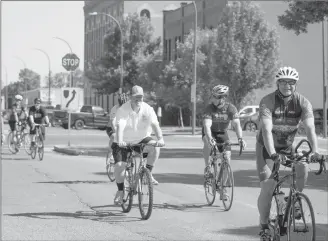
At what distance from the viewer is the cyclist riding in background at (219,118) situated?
36.5ft

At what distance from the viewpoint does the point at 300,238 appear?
6594mm

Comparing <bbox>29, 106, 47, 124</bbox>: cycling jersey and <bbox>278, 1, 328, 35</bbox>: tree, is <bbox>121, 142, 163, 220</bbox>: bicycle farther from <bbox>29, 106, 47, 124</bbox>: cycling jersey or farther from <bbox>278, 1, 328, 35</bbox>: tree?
<bbox>278, 1, 328, 35</bbox>: tree

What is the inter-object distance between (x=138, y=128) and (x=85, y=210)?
145 cm

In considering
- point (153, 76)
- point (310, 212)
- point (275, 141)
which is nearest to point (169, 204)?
point (275, 141)

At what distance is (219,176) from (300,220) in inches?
187

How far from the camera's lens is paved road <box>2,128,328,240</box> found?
354 inches

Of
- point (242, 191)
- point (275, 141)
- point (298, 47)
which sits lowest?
point (242, 191)

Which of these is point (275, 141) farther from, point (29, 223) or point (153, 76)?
point (153, 76)

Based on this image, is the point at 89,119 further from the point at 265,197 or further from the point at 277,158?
the point at 277,158

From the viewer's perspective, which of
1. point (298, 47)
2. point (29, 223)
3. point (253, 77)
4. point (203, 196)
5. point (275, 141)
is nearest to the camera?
point (275, 141)

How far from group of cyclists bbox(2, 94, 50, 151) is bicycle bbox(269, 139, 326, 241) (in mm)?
13894

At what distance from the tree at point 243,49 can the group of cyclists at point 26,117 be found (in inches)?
796

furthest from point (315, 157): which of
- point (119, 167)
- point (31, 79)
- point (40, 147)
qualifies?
point (31, 79)

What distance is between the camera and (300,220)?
6.64m
